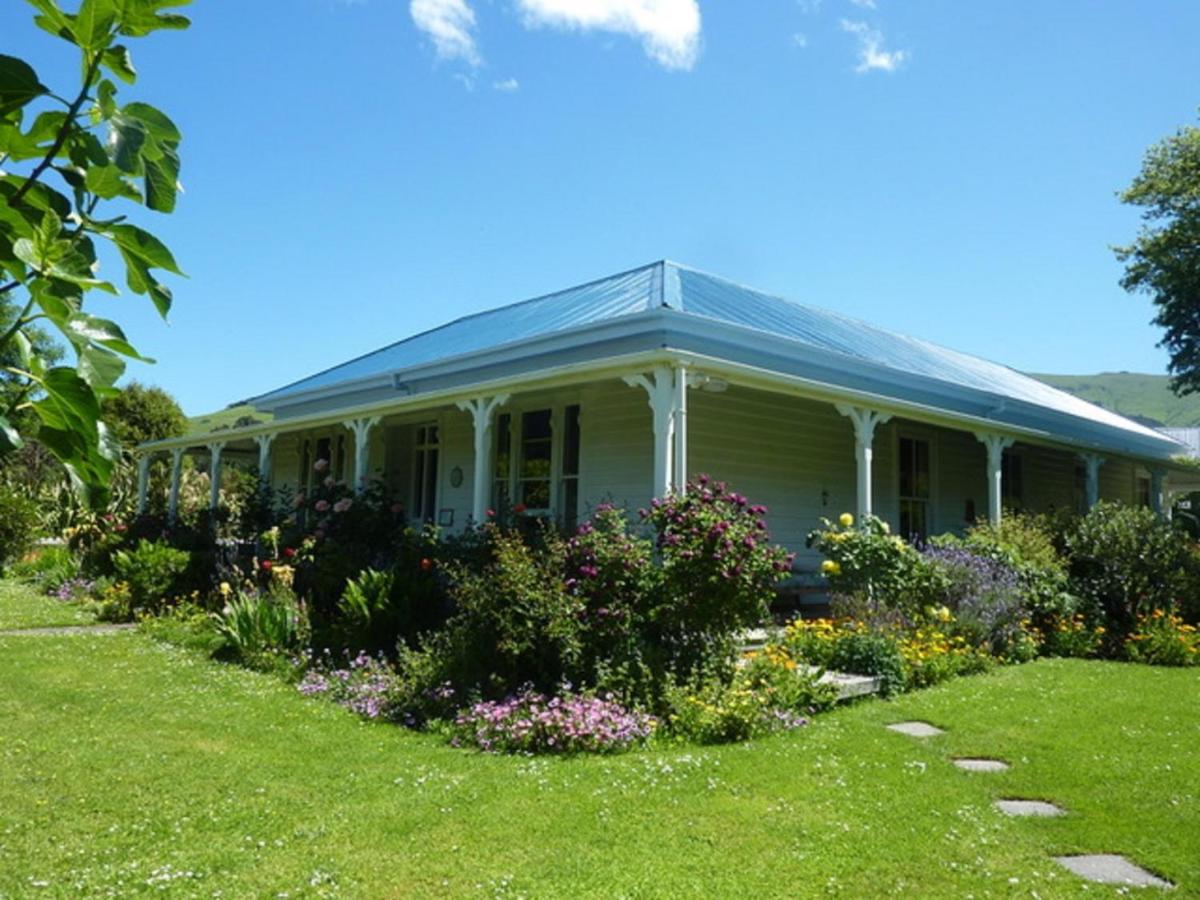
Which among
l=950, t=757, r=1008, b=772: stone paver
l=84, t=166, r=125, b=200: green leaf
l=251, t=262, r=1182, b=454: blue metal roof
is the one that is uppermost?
l=251, t=262, r=1182, b=454: blue metal roof

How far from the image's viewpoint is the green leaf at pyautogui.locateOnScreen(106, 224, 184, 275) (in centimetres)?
100

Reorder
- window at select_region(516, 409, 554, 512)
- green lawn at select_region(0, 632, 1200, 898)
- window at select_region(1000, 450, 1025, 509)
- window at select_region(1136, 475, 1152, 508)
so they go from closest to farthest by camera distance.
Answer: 1. green lawn at select_region(0, 632, 1200, 898)
2. window at select_region(516, 409, 554, 512)
3. window at select_region(1000, 450, 1025, 509)
4. window at select_region(1136, 475, 1152, 508)

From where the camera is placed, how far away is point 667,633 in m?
8.30

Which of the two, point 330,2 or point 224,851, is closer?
point 224,851

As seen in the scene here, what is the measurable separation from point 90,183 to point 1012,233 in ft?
50.3

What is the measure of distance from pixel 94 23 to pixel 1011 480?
20.5 metres

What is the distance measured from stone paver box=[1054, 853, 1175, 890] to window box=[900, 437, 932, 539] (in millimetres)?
11566

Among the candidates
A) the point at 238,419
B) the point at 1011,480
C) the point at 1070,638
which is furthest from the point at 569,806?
the point at 238,419

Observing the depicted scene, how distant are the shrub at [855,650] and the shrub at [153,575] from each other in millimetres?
9944

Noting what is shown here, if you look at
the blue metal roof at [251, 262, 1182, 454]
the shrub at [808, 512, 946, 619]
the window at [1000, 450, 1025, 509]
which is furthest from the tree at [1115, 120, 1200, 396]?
the shrub at [808, 512, 946, 619]

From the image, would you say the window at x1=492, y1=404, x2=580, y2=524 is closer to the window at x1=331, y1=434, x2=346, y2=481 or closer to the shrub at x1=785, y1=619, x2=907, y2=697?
the shrub at x1=785, y1=619, x2=907, y2=697

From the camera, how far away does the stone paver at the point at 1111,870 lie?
441cm

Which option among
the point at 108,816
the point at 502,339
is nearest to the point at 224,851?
the point at 108,816

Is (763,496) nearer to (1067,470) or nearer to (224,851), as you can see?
(224,851)
